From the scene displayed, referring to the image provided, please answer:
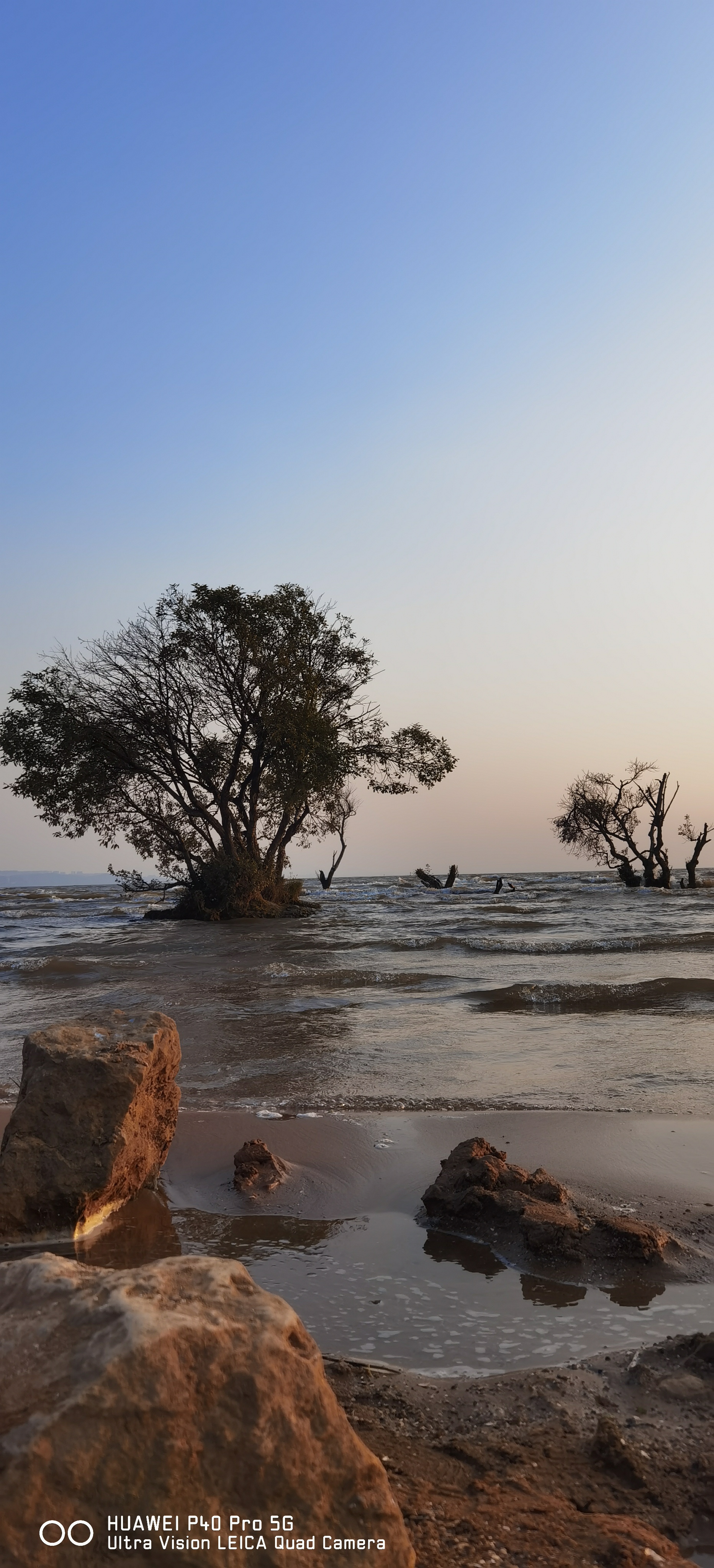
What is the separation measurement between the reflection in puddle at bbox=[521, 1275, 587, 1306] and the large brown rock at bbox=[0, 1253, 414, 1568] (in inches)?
62.1

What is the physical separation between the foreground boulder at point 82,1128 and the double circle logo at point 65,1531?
8.13 feet

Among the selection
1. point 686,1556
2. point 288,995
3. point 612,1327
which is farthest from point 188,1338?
point 288,995

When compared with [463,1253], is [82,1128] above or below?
above

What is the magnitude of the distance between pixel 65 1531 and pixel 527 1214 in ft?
8.17

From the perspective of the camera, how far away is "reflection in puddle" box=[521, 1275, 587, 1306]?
3105mm

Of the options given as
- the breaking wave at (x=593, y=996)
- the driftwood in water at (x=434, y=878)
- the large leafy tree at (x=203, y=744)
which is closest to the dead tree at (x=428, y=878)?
the driftwood in water at (x=434, y=878)

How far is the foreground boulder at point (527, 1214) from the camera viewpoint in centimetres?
344

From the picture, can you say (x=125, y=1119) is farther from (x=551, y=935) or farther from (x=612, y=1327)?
(x=551, y=935)

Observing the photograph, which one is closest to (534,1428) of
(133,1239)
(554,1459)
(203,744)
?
(554,1459)

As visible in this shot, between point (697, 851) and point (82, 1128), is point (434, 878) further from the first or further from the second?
point (82, 1128)

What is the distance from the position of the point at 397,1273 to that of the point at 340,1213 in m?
0.72

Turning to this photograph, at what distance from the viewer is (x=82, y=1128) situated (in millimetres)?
3988

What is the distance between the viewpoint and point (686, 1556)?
1.95 metres

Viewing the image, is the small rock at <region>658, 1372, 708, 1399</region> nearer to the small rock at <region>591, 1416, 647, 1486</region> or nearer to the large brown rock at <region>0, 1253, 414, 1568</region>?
the small rock at <region>591, 1416, 647, 1486</region>
